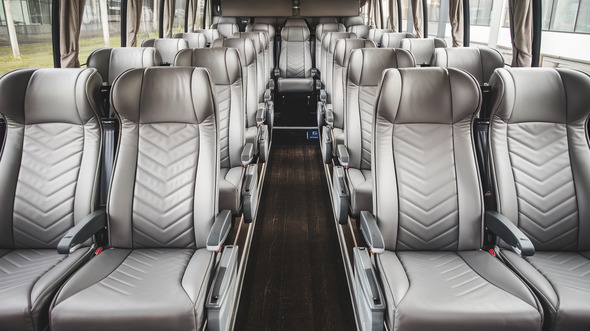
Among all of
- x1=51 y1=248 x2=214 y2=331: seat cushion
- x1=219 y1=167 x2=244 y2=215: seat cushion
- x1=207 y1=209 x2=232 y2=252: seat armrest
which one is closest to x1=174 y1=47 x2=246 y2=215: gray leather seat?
x1=219 y1=167 x2=244 y2=215: seat cushion

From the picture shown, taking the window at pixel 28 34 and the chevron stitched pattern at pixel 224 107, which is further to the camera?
the window at pixel 28 34

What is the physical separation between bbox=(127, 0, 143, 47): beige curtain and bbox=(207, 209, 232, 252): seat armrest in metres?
4.47

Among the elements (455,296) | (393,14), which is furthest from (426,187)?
(393,14)

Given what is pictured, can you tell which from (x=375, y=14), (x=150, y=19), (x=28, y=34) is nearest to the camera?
(x=28, y=34)

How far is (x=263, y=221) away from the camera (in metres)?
3.21

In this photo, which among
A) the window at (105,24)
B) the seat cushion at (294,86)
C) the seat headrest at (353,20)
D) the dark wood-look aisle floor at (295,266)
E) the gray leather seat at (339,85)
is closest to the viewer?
the dark wood-look aisle floor at (295,266)

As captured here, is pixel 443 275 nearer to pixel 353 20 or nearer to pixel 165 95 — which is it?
pixel 165 95

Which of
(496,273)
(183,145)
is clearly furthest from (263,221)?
(496,273)

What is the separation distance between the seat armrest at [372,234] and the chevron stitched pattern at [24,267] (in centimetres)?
139

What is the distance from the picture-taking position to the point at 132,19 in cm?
535

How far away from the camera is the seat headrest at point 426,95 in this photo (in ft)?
5.83

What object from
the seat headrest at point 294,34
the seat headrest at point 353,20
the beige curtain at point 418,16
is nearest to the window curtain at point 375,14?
the seat headrest at point 353,20

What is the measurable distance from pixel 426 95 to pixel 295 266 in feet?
4.78

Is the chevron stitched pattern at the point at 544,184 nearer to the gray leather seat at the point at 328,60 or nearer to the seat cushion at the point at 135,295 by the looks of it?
the seat cushion at the point at 135,295
